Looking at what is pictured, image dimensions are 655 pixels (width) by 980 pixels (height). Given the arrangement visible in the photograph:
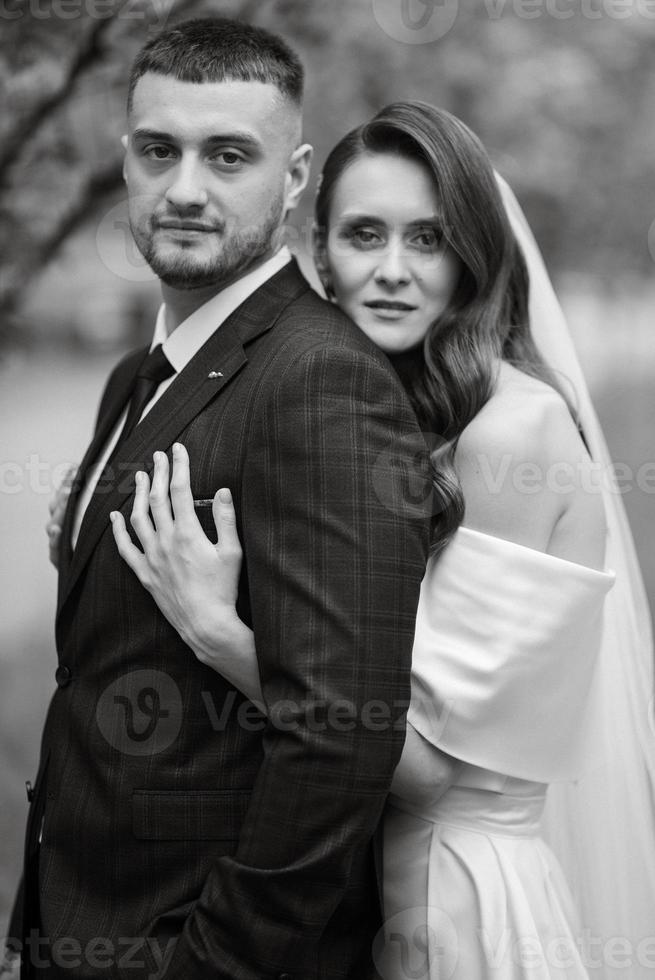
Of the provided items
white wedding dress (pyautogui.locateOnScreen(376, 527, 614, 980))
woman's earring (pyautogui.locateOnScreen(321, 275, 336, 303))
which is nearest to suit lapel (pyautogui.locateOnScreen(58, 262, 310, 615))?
woman's earring (pyautogui.locateOnScreen(321, 275, 336, 303))

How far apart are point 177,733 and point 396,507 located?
475 mm

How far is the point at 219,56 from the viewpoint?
5.96 feet

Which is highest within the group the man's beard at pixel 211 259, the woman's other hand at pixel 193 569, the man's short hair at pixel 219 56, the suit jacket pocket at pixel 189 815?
the man's short hair at pixel 219 56

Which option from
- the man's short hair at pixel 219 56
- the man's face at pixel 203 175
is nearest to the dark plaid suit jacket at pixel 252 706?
the man's face at pixel 203 175

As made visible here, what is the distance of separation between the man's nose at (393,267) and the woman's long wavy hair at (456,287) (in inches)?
3.4

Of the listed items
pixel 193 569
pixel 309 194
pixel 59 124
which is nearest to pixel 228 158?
pixel 193 569

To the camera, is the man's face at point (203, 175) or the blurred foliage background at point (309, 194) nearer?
the man's face at point (203, 175)

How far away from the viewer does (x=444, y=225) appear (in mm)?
1923

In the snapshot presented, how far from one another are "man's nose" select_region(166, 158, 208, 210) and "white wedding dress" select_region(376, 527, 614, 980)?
27.7 inches

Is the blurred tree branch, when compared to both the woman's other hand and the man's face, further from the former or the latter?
the woman's other hand

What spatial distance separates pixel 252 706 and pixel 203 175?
866 mm

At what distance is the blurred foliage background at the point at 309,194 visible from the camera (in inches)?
121

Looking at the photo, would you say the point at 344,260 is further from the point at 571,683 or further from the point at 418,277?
the point at 571,683

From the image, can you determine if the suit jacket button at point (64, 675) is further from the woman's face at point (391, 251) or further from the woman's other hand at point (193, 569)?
the woman's face at point (391, 251)
